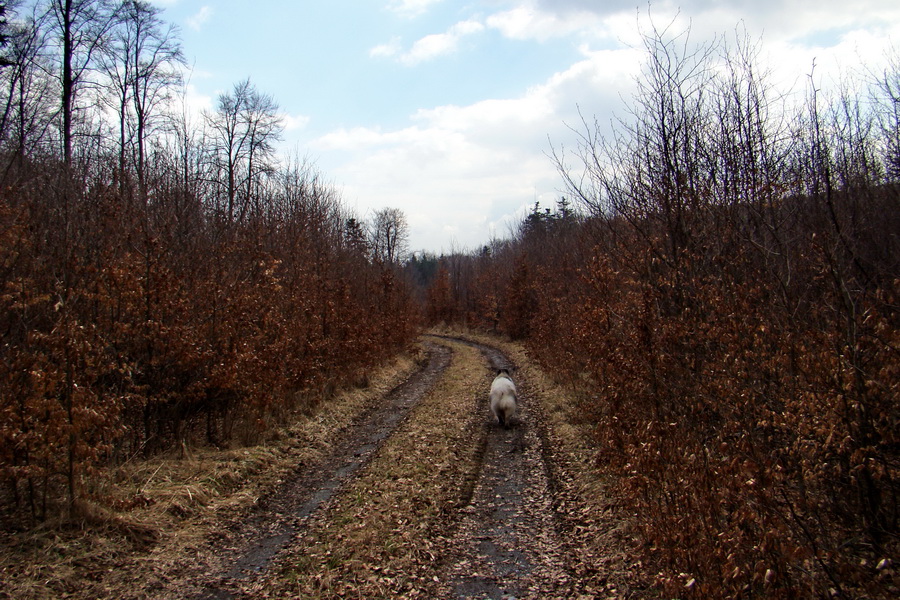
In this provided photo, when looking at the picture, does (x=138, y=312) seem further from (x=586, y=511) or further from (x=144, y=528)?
(x=586, y=511)

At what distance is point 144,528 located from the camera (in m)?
5.64

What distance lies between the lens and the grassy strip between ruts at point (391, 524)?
4.91m

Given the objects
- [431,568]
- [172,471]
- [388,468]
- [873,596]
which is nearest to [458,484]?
[388,468]

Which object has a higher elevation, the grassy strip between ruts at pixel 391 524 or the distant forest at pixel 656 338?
the distant forest at pixel 656 338

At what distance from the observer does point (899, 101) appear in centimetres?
1120

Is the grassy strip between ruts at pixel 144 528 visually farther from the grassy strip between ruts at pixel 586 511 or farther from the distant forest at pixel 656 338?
the grassy strip between ruts at pixel 586 511

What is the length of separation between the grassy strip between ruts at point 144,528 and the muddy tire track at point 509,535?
8.98 feet

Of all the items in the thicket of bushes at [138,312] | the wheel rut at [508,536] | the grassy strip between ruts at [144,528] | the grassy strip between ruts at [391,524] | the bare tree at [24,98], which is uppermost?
the bare tree at [24,98]

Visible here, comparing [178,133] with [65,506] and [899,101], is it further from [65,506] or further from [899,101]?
[899,101]

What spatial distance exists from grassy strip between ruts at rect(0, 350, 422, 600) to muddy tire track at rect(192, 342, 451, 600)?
0.25 meters

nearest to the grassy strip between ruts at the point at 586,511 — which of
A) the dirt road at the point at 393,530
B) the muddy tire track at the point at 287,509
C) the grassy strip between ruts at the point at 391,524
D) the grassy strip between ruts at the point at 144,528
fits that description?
the dirt road at the point at 393,530

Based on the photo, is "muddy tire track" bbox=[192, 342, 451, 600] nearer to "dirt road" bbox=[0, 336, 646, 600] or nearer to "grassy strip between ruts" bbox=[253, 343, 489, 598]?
"dirt road" bbox=[0, 336, 646, 600]

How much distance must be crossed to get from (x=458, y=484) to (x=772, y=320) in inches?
181

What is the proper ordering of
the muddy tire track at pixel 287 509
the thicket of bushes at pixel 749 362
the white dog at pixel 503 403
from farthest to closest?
the white dog at pixel 503 403 < the muddy tire track at pixel 287 509 < the thicket of bushes at pixel 749 362
